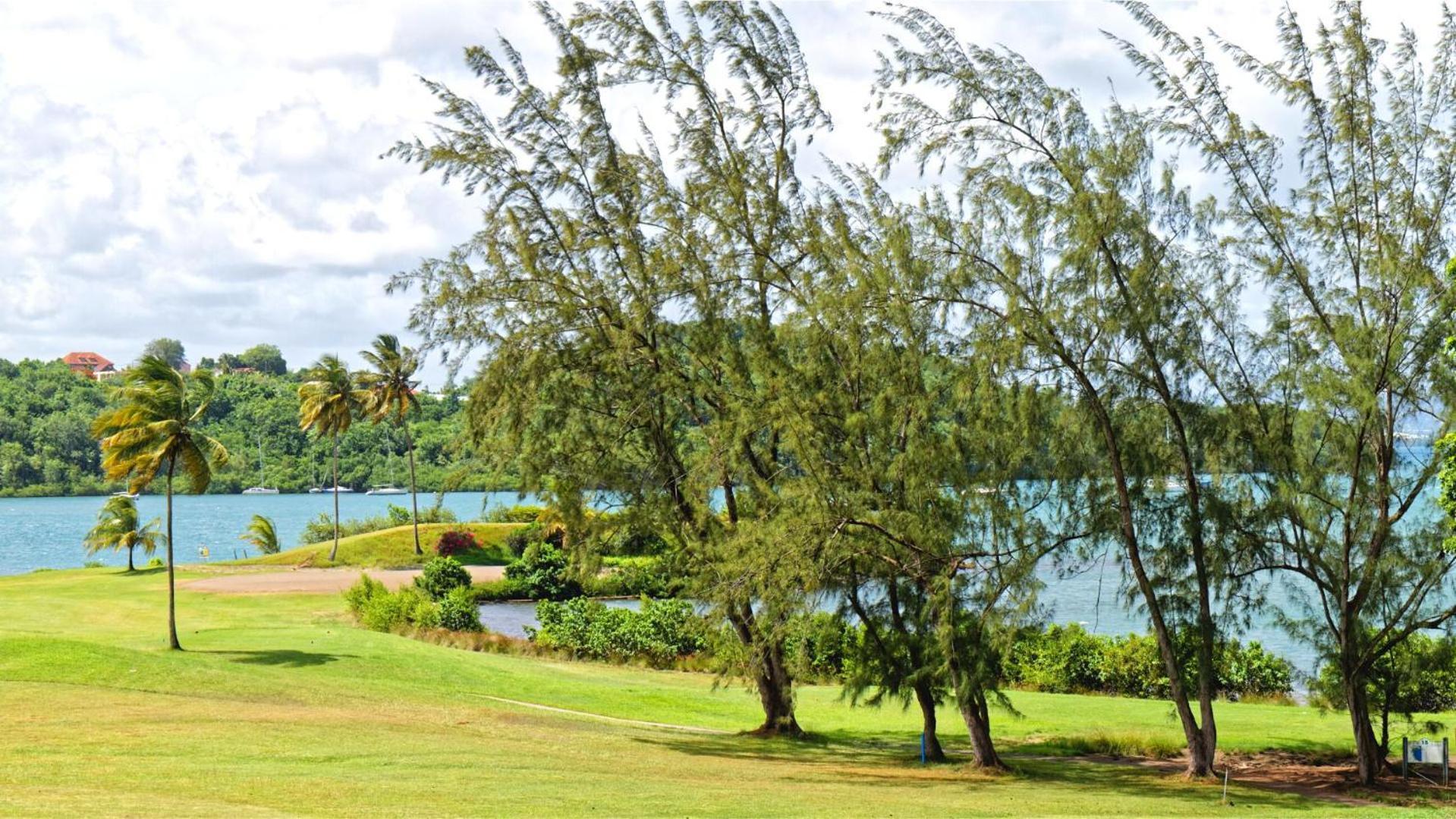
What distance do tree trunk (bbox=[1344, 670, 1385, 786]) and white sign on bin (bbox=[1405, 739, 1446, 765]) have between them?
0.54m

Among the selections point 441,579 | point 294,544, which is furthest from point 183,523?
point 441,579

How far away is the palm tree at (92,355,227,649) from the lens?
29656 millimetres

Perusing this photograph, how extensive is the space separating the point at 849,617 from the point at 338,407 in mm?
45377

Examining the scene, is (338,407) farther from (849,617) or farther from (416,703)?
(849,617)

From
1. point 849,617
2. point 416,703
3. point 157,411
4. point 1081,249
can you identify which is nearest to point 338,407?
point 157,411

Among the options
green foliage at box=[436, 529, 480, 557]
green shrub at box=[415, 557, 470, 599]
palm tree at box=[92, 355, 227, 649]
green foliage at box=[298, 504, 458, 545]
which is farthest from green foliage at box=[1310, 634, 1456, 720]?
green foliage at box=[298, 504, 458, 545]

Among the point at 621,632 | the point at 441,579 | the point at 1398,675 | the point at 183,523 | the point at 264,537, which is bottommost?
the point at 621,632

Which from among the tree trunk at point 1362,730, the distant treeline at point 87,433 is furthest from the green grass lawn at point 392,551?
the distant treeline at point 87,433

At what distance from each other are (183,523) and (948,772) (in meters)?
139

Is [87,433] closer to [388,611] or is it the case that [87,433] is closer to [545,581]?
[545,581]

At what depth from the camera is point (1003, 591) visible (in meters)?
21.2

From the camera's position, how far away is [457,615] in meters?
39.8

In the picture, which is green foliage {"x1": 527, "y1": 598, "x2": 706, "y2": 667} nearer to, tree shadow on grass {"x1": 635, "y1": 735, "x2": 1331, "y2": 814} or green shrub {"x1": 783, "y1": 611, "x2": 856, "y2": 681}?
green shrub {"x1": 783, "y1": 611, "x2": 856, "y2": 681}

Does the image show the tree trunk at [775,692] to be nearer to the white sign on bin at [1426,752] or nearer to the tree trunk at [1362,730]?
the tree trunk at [1362,730]
